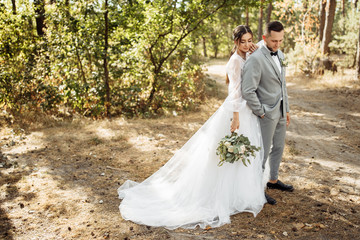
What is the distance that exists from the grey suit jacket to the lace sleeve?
7cm

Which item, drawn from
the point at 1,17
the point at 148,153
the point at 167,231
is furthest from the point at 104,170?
the point at 1,17

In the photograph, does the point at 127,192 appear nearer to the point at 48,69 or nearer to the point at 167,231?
the point at 167,231

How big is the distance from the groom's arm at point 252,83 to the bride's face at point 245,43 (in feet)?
0.58

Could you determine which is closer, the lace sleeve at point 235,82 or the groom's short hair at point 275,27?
the groom's short hair at point 275,27

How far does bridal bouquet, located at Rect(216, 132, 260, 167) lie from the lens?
3.16 metres

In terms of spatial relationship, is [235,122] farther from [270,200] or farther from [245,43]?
[270,200]

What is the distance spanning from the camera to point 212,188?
11.4 ft

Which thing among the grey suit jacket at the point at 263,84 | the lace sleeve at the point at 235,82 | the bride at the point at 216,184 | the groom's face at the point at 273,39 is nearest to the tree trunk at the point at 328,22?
the grey suit jacket at the point at 263,84

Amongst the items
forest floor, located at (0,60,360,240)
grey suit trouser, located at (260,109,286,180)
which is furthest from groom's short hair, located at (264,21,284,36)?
forest floor, located at (0,60,360,240)

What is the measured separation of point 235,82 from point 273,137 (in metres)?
0.96

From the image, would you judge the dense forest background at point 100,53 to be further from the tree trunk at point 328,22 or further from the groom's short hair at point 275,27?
the tree trunk at point 328,22

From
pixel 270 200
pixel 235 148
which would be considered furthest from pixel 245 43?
pixel 270 200

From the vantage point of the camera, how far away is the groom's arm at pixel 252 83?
317cm

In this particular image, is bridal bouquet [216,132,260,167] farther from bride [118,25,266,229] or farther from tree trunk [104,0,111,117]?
tree trunk [104,0,111,117]
